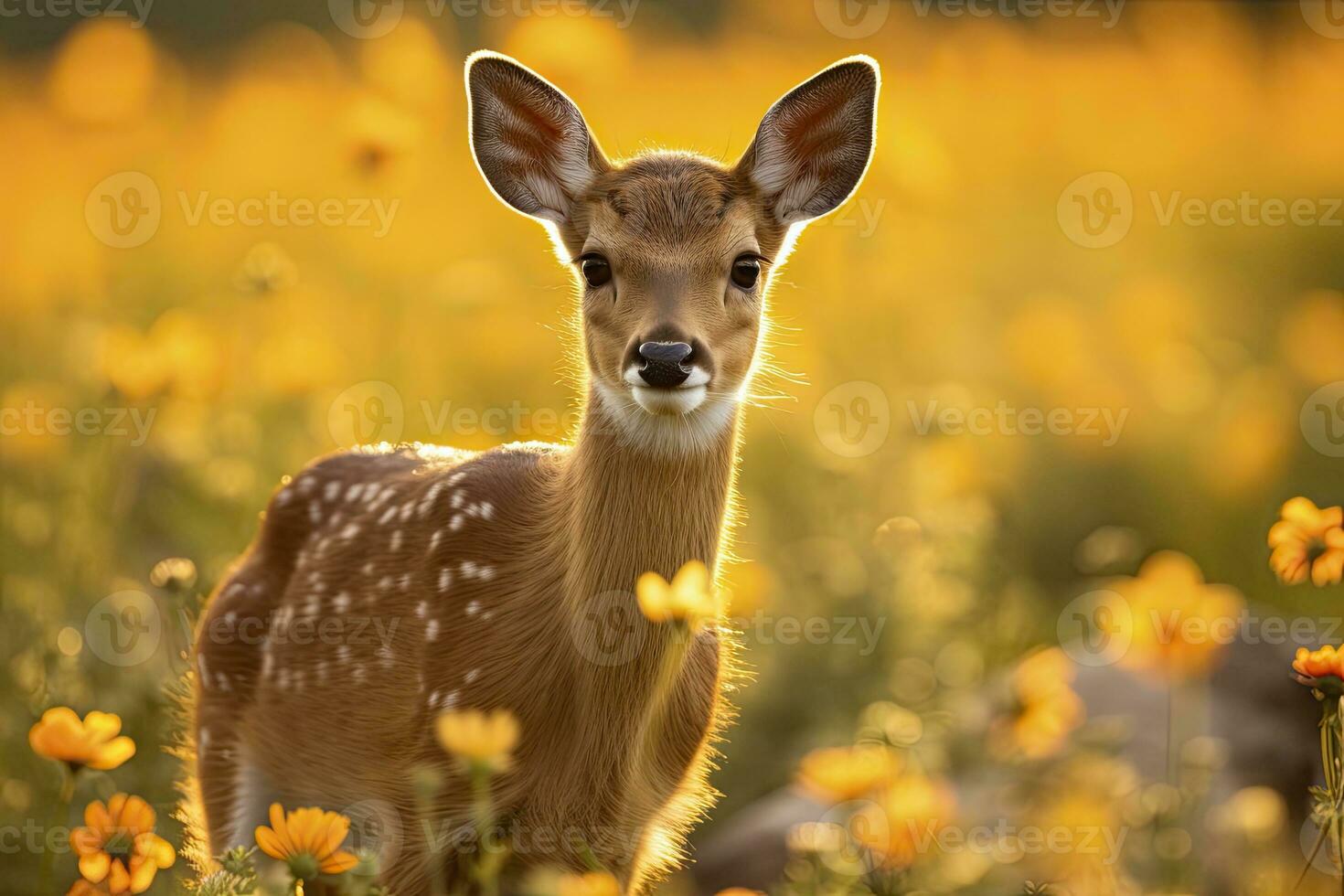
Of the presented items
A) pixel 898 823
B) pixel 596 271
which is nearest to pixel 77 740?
pixel 898 823

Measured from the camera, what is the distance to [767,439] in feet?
26.4

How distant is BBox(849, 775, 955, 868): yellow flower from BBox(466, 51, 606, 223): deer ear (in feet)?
6.82

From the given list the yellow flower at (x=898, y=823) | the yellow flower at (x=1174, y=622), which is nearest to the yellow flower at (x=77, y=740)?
the yellow flower at (x=898, y=823)

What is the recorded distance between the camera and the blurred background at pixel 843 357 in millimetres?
5441

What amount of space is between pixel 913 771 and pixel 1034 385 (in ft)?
16.2

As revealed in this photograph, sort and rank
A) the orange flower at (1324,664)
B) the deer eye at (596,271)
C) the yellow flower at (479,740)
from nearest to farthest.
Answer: the yellow flower at (479,740), the orange flower at (1324,664), the deer eye at (596,271)

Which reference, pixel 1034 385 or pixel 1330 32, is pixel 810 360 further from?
pixel 1330 32

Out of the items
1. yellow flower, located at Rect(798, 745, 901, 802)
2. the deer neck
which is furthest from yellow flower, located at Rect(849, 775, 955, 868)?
the deer neck

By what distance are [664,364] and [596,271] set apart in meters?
0.66

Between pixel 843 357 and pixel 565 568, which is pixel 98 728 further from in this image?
pixel 843 357

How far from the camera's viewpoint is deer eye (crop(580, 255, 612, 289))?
4426mm

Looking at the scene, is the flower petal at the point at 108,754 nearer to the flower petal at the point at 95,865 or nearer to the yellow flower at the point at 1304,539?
the flower petal at the point at 95,865

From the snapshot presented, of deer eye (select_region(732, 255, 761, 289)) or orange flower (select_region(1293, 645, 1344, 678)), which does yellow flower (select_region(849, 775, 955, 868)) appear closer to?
orange flower (select_region(1293, 645, 1344, 678))

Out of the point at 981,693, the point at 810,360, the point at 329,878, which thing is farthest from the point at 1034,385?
the point at 329,878
